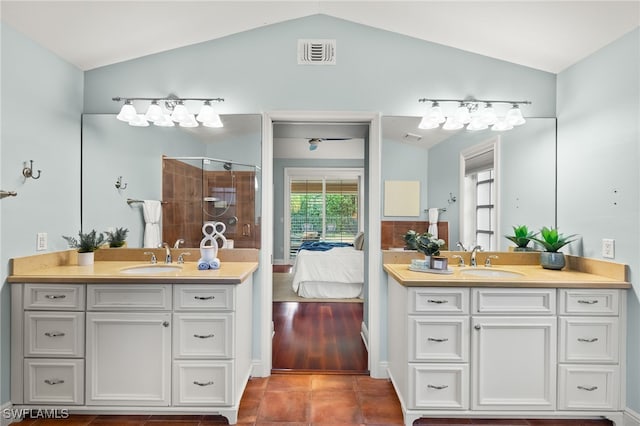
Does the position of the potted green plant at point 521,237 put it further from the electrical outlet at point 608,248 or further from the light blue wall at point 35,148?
the light blue wall at point 35,148

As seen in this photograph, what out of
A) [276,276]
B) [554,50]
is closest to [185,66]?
[554,50]

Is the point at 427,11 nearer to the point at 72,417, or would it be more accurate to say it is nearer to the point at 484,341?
the point at 484,341

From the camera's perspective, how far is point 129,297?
2104 mm

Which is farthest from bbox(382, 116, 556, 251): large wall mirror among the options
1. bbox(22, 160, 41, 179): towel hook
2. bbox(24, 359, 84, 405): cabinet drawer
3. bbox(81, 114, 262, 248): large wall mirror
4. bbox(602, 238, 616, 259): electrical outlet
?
bbox(24, 359, 84, 405): cabinet drawer

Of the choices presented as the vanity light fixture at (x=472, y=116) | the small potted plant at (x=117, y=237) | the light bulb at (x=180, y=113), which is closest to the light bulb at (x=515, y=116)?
the vanity light fixture at (x=472, y=116)

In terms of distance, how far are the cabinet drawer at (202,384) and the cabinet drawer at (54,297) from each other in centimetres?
71

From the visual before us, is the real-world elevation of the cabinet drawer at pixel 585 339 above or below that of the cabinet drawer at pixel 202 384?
above

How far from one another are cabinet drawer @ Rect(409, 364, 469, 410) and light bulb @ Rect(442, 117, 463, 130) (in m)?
1.66

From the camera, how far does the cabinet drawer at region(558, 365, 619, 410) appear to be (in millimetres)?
2113

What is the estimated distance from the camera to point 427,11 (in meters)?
2.35

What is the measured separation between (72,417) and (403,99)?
3029 millimetres

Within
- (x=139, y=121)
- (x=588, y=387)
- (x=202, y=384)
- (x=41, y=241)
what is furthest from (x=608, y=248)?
(x=41, y=241)

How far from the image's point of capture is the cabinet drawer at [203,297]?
2098 millimetres

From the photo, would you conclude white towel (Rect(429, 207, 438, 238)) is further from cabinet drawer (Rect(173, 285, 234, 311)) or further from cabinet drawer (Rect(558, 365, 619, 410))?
cabinet drawer (Rect(173, 285, 234, 311))
